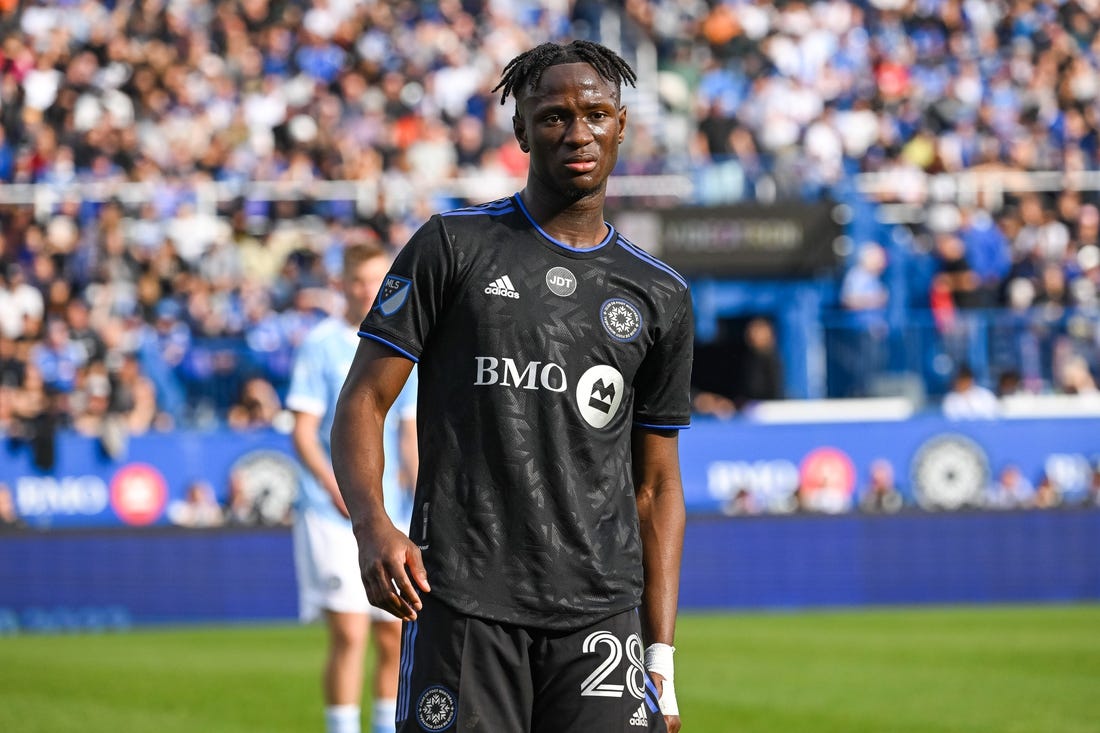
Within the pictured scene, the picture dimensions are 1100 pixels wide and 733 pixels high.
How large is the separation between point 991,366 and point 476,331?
1714 cm

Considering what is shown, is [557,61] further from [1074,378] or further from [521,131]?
[1074,378]

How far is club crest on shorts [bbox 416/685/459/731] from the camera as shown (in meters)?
3.65

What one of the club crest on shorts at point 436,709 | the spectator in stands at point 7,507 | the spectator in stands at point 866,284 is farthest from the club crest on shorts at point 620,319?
the spectator in stands at point 866,284

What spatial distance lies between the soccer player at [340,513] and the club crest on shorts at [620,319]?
11.6 ft

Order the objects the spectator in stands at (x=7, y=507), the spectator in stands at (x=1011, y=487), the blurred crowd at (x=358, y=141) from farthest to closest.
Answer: the spectator in stands at (x=1011, y=487) < the blurred crowd at (x=358, y=141) < the spectator in stands at (x=7, y=507)

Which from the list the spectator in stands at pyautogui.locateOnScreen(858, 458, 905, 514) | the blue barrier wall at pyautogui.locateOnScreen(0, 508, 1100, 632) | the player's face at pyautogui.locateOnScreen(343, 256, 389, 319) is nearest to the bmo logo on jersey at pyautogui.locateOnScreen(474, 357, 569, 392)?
the player's face at pyautogui.locateOnScreen(343, 256, 389, 319)

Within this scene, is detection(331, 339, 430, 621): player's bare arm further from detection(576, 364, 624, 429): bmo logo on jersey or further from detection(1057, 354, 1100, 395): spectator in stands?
detection(1057, 354, 1100, 395): spectator in stands

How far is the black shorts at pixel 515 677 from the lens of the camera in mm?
3664

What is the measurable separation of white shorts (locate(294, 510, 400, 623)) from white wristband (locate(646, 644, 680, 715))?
11.3 ft

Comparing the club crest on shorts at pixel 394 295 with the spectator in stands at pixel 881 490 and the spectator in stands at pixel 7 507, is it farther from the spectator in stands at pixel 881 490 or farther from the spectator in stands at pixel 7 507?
the spectator in stands at pixel 881 490

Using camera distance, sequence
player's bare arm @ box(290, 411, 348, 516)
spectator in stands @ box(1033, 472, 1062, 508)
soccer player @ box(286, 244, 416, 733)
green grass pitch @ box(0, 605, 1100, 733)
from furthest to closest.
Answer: spectator in stands @ box(1033, 472, 1062, 508) < green grass pitch @ box(0, 605, 1100, 733) < player's bare arm @ box(290, 411, 348, 516) < soccer player @ box(286, 244, 416, 733)

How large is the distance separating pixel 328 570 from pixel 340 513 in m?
0.26

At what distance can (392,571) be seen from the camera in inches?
136

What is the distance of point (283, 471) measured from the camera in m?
18.6
